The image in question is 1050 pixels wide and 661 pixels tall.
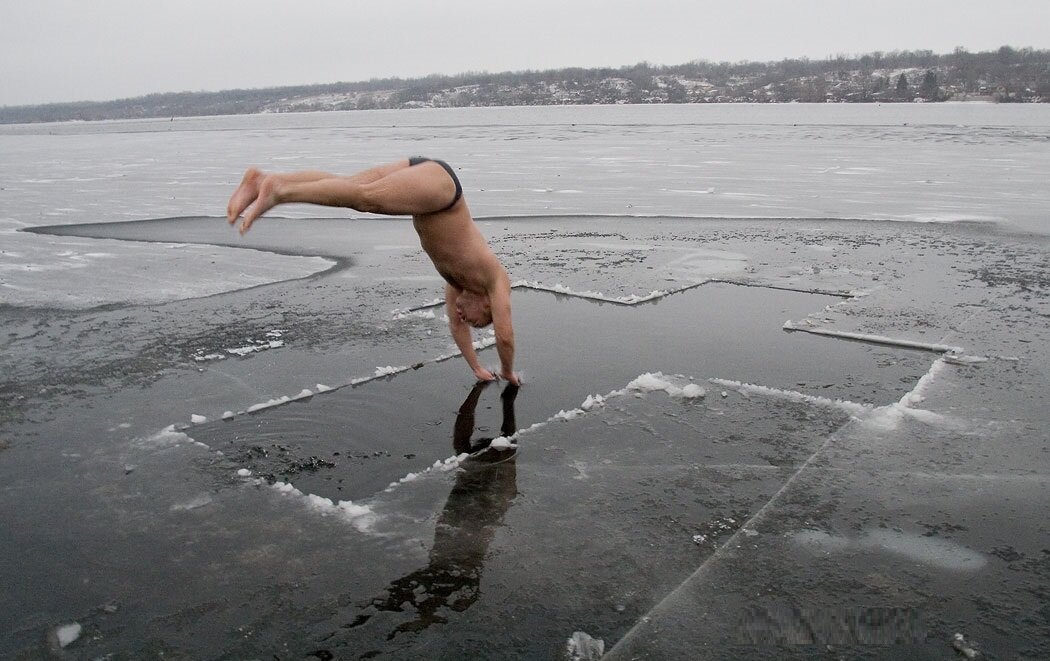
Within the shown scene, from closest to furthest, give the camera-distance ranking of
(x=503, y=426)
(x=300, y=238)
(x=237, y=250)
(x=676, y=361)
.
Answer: (x=503, y=426)
(x=676, y=361)
(x=237, y=250)
(x=300, y=238)

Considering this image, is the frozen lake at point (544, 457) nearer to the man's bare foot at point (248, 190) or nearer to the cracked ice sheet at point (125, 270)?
the cracked ice sheet at point (125, 270)

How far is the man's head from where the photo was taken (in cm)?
638

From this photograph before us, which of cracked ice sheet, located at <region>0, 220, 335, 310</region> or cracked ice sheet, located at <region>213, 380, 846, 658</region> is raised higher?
cracked ice sheet, located at <region>0, 220, 335, 310</region>

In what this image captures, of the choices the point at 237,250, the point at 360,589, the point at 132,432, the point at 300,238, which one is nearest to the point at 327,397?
the point at 132,432

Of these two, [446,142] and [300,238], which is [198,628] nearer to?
[300,238]

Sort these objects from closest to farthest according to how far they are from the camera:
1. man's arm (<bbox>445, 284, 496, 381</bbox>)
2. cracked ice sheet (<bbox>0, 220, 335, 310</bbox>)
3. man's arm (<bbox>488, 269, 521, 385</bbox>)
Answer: man's arm (<bbox>488, 269, 521, 385</bbox>)
man's arm (<bbox>445, 284, 496, 381</bbox>)
cracked ice sheet (<bbox>0, 220, 335, 310</bbox>)

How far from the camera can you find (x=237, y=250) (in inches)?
509

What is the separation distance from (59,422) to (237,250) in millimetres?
7463

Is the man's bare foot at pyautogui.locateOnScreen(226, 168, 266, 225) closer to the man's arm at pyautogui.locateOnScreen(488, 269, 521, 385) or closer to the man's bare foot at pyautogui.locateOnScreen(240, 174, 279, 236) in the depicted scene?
the man's bare foot at pyautogui.locateOnScreen(240, 174, 279, 236)

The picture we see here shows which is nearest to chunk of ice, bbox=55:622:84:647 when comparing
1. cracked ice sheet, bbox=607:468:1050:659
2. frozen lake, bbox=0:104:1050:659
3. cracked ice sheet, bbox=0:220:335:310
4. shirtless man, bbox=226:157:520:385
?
frozen lake, bbox=0:104:1050:659

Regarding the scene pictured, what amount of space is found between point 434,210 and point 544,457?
1868mm

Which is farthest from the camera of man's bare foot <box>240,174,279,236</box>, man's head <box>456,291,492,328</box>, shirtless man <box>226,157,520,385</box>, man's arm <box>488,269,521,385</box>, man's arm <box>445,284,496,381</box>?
man's arm <box>445,284,496,381</box>

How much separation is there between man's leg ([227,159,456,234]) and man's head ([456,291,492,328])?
127 centimetres

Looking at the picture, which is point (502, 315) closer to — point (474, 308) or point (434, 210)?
point (474, 308)
